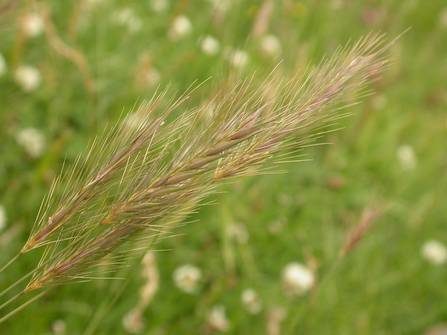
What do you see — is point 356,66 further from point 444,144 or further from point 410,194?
point 444,144

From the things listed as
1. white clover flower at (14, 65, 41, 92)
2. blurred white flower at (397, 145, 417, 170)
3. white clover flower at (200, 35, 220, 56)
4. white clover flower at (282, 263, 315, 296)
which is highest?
white clover flower at (200, 35, 220, 56)

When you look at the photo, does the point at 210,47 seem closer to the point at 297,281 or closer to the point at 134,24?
the point at 134,24

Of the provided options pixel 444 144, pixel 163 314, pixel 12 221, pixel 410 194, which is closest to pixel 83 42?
pixel 12 221

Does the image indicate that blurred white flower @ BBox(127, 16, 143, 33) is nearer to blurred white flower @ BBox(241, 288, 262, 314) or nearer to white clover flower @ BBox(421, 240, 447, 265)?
blurred white flower @ BBox(241, 288, 262, 314)

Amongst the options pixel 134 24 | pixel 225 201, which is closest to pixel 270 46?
pixel 134 24

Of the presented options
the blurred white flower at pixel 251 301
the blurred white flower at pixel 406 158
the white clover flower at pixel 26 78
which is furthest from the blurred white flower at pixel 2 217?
the blurred white flower at pixel 406 158

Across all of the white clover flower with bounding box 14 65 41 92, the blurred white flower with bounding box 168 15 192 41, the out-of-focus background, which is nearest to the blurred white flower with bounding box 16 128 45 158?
the out-of-focus background
